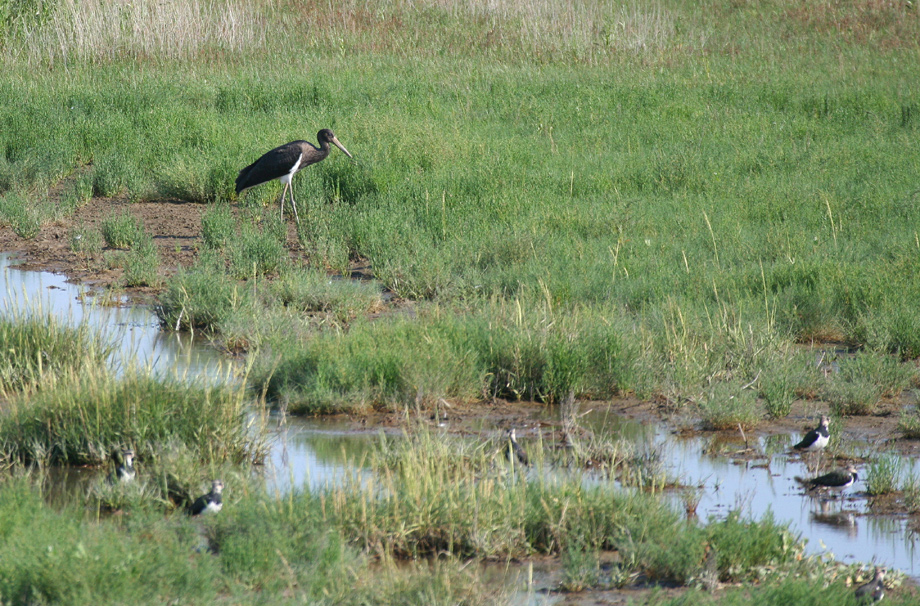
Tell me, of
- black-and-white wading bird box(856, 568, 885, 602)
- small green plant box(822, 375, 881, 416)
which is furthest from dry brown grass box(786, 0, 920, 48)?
black-and-white wading bird box(856, 568, 885, 602)

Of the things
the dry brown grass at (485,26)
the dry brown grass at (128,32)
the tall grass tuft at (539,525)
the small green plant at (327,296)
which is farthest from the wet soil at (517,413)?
the dry brown grass at (485,26)

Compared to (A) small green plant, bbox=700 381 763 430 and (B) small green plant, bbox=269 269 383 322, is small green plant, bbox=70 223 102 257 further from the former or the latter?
(A) small green plant, bbox=700 381 763 430

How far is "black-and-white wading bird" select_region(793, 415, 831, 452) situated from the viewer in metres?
6.68

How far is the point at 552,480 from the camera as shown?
18.4 ft

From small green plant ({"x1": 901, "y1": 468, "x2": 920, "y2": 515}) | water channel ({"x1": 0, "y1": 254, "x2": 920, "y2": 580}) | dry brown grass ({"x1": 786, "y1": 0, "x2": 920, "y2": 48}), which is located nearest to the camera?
water channel ({"x1": 0, "y1": 254, "x2": 920, "y2": 580})

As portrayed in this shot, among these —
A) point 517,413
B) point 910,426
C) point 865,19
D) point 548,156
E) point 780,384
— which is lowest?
point 517,413

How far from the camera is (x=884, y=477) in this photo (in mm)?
6180

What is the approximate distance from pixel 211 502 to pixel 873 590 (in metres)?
3.06

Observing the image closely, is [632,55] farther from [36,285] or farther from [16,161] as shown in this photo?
[36,285]

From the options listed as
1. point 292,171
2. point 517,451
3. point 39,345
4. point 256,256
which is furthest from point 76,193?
point 517,451

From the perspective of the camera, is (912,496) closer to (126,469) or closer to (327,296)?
(126,469)

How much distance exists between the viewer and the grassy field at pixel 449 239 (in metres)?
5.18

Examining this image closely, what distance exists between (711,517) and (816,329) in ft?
14.4

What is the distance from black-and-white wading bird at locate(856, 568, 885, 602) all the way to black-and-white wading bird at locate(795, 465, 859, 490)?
4.15ft
